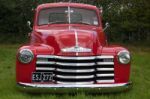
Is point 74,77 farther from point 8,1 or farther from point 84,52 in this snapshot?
point 8,1

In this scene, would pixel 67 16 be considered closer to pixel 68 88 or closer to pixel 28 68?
pixel 28 68

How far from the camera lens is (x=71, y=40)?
8508 mm

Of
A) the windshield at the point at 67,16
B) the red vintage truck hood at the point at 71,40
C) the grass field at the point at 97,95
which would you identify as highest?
the windshield at the point at 67,16

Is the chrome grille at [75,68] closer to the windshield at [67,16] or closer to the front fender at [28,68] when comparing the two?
the front fender at [28,68]

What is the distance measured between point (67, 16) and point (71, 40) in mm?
1905

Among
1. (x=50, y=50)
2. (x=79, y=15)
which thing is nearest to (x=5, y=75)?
(x=79, y=15)

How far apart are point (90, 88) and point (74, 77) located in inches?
15.1

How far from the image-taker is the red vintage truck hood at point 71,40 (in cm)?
830

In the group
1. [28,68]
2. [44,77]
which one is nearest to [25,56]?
[28,68]

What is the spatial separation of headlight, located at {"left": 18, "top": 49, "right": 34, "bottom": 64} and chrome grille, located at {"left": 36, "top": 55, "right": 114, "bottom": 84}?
145mm

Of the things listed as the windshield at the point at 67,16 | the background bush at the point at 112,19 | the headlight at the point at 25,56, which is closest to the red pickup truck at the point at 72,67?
the headlight at the point at 25,56

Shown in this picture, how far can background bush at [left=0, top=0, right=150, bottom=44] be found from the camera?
2248 cm

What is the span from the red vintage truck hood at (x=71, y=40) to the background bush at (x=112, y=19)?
1311 cm

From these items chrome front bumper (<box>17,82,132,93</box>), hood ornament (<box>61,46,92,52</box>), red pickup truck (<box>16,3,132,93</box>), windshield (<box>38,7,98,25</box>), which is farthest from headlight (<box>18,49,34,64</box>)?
windshield (<box>38,7,98,25</box>)
